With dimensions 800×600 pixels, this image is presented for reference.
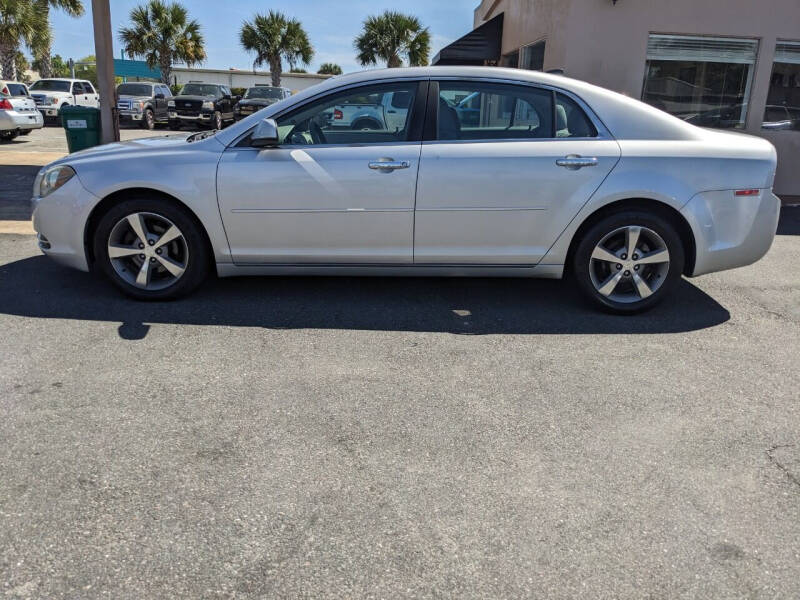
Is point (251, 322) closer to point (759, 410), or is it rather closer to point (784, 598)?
point (759, 410)

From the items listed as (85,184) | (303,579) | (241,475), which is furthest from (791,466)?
(85,184)

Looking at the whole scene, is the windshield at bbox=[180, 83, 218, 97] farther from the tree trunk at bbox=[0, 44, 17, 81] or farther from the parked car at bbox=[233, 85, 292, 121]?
the tree trunk at bbox=[0, 44, 17, 81]

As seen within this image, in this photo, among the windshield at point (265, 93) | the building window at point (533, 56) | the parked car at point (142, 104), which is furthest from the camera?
the windshield at point (265, 93)

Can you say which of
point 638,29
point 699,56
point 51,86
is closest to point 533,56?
point 638,29

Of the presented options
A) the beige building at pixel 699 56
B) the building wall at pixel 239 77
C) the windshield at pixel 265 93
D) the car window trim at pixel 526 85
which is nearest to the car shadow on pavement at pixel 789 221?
the beige building at pixel 699 56

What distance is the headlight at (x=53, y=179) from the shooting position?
16.1 feet

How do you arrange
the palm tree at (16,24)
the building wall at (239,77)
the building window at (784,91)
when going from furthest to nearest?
1. the building wall at (239,77)
2. the palm tree at (16,24)
3. the building window at (784,91)

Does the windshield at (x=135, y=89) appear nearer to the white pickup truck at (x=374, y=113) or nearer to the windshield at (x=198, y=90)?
the windshield at (x=198, y=90)

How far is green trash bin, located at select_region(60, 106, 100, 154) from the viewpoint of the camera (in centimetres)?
942

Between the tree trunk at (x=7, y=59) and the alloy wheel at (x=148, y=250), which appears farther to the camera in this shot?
the tree trunk at (x=7, y=59)

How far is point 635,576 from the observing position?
2.34 metres

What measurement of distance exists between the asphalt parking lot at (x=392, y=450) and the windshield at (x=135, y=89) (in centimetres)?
2332

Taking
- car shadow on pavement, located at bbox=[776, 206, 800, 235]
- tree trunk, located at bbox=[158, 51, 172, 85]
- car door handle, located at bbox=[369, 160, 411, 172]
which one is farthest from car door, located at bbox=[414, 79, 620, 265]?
tree trunk, located at bbox=[158, 51, 172, 85]

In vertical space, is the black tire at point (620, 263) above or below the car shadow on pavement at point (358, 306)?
above
